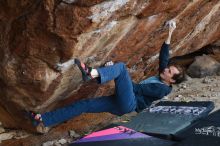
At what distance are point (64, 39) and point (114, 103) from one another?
1.10m

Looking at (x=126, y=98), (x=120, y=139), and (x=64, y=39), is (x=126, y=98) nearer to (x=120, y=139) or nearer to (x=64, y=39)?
(x=120, y=139)

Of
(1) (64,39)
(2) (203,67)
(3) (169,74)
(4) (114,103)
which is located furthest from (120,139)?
(2) (203,67)

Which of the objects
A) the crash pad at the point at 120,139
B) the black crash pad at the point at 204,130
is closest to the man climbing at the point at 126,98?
the crash pad at the point at 120,139

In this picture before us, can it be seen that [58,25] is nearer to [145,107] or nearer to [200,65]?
[145,107]

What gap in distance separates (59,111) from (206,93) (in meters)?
4.86

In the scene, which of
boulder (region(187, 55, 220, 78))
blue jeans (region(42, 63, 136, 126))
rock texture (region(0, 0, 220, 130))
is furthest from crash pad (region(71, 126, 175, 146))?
boulder (region(187, 55, 220, 78))

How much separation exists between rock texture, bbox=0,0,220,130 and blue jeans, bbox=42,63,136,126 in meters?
0.57

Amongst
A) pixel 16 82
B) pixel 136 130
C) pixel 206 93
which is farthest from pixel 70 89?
pixel 206 93

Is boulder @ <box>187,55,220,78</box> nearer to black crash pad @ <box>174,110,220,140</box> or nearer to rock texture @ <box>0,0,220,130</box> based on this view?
rock texture @ <box>0,0,220,130</box>

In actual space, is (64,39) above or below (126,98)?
above

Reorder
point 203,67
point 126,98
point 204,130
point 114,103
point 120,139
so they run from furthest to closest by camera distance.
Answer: point 203,67 → point 114,103 → point 126,98 → point 120,139 → point 204,130

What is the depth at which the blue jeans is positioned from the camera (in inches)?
202

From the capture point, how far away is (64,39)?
517cm

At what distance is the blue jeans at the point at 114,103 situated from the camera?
512 centimetres
